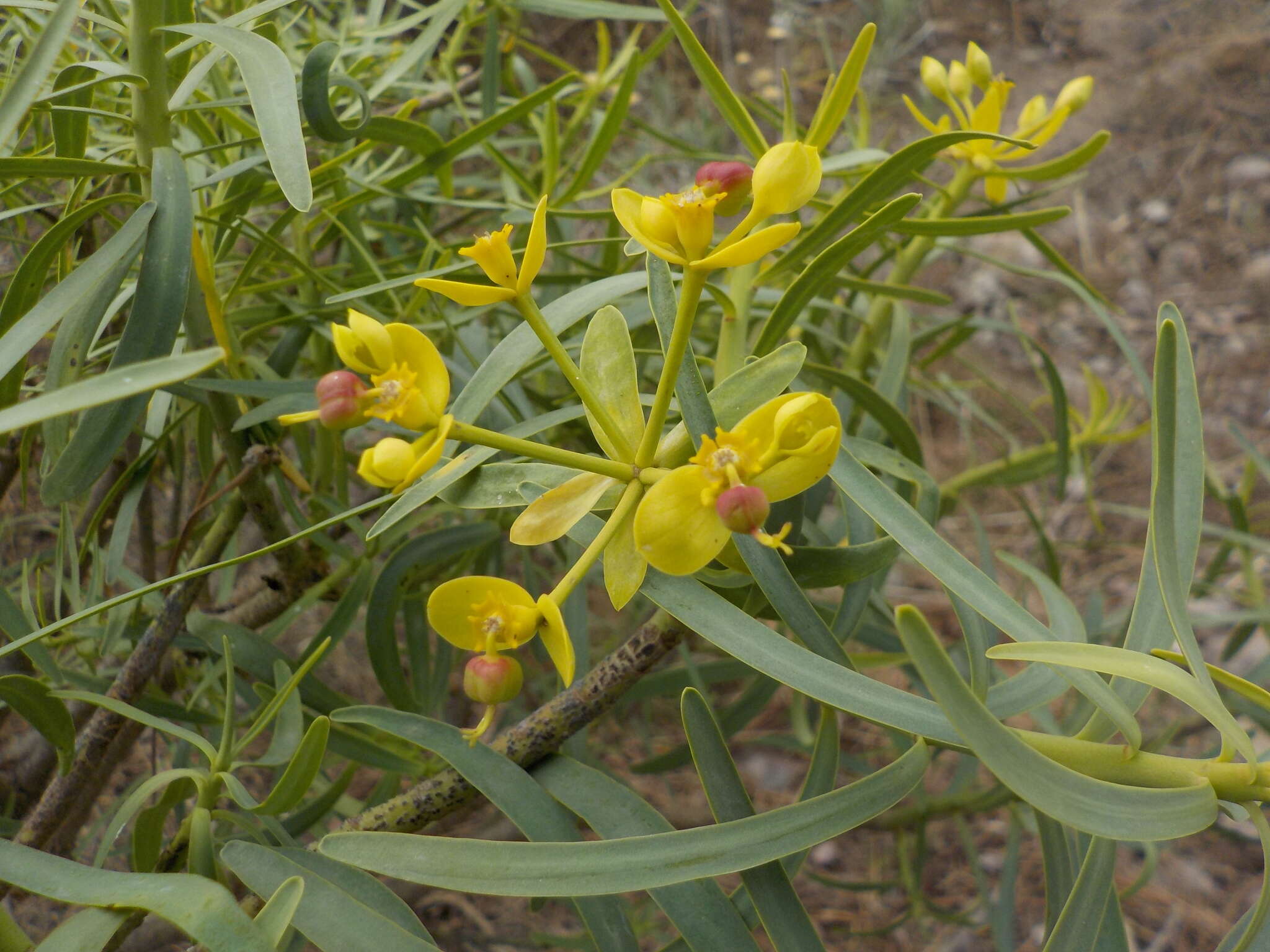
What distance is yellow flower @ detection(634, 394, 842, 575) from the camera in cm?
25

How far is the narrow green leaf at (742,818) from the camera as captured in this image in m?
0.33

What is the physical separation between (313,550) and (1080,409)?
136cm

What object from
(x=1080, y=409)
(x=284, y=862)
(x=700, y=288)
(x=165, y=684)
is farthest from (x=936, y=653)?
(x=1080, y=409)

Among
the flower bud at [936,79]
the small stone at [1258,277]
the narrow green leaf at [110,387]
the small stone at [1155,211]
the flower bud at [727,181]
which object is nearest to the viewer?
the narrow green leaf at [110,387]

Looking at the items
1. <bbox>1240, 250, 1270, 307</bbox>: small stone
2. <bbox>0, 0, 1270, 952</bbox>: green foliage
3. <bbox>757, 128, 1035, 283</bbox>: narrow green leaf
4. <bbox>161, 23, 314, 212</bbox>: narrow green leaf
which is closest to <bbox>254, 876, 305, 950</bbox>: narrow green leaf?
<bbox>0, 0, 1270, 952</bbox>: green foliage

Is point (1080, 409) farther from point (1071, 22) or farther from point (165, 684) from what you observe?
point (165, 684)

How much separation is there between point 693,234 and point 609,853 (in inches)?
7.8

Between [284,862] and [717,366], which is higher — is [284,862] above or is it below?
below

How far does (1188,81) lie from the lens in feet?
5.76


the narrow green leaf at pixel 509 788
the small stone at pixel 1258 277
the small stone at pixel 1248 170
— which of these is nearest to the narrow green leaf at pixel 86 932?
the narrow green leaf at pixel 509 788

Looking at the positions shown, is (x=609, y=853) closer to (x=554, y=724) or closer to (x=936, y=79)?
(x=554, y=724)

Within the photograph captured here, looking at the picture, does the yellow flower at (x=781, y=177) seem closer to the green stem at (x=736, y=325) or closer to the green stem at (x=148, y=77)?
the green stem at (x=736, y=325)

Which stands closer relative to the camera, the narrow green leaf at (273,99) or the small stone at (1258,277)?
the narrow green leaf at (273,99)

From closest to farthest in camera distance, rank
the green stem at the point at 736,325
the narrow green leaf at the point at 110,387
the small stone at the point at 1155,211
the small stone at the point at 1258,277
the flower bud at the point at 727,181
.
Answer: the narrow green leaf at the point at 110,387 < the flower bud at the point at 727,181 < the green stem at the point at 736,325 < the small stone at the point at 1258,277 < the small stone at the point at 1155,211
